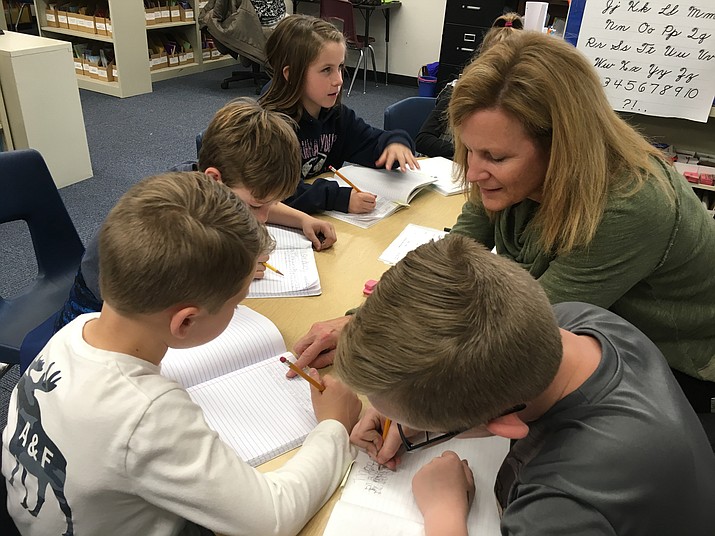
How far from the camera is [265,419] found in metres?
0.94

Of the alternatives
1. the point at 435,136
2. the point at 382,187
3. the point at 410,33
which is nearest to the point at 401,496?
the point at 382,187

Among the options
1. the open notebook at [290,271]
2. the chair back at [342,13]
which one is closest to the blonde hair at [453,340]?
the open notebook at [290,271]

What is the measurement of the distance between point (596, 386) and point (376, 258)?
820 mm

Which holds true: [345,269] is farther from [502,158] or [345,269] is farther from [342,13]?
[342,13]

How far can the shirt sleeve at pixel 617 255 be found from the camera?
3.41 ft

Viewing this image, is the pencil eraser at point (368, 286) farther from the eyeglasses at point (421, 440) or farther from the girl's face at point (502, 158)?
the eyeglasses at point (421, 440)

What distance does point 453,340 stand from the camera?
0.63m

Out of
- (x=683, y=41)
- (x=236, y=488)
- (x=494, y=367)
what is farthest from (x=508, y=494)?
(x=683, y=41)

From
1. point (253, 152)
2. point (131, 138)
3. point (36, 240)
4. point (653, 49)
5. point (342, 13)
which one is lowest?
point (131, 138)

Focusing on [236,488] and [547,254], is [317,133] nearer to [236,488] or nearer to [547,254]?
[547,254]

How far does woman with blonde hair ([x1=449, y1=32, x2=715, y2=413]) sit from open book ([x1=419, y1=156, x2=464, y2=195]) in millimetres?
711

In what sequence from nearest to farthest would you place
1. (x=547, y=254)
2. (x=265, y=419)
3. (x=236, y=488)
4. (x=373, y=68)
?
(x=236, y=488) → (x=265, y=419) → (x=547, y=254) → (x=373, y=68)

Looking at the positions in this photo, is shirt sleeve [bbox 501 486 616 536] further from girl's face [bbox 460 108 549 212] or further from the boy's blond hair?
girl's face [bbox 460 108 549 212]

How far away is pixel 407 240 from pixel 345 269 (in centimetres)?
22
